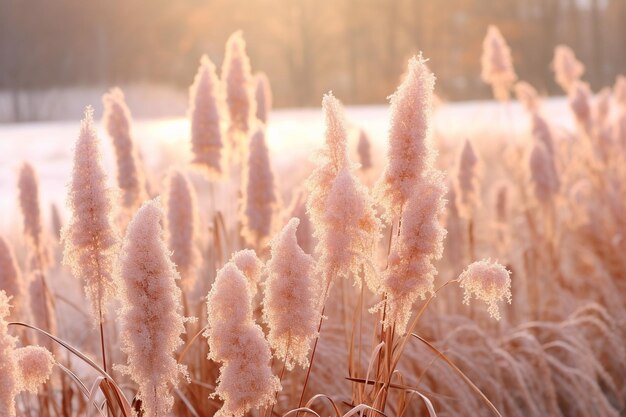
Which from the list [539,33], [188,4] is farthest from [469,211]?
[539,33]

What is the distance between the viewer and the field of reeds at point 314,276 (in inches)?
42.9

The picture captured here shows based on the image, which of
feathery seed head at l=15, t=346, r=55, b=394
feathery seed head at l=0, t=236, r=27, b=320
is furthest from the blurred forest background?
feathery seed head at l=15, t=346, r=55, b=394

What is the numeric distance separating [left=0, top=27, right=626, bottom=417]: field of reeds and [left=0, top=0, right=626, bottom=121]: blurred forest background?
1916cm

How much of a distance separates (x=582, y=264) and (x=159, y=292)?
298 centimetres

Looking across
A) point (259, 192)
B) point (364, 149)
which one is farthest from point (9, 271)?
point (364, 149)

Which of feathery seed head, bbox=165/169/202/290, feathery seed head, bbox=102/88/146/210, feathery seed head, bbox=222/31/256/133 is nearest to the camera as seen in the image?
feathery seed head, bbox=165/169/202/290

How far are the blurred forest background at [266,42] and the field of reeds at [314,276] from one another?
62.9ft

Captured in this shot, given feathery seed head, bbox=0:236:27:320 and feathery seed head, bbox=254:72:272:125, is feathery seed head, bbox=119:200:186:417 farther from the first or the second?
feathery seed head, bbox=254:72:272:125

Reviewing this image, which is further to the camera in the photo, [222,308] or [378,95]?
[378,95]

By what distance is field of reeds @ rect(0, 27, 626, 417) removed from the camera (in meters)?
1.09

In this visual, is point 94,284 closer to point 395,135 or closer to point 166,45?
point 395,135

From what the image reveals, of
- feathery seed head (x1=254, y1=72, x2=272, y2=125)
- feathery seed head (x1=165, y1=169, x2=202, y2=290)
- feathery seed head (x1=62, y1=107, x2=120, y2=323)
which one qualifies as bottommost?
feathery seed head (x1=165, y1=169, x2=202, y2=290)

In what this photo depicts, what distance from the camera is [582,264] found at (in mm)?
3730

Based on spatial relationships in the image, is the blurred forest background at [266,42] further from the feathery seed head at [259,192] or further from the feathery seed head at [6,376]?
the feathery seed head at [6,376]
